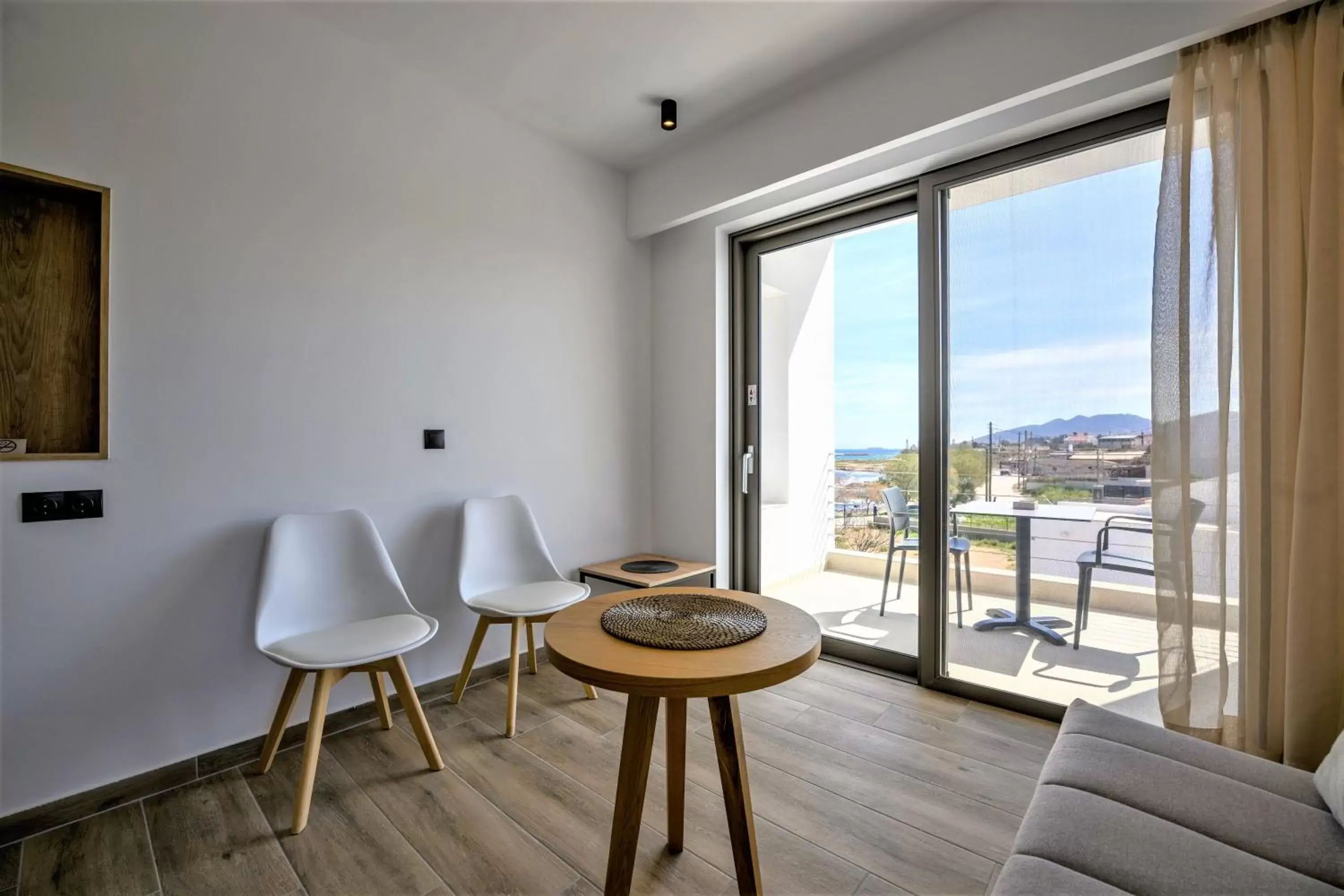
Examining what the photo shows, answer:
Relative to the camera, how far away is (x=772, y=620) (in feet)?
5.28

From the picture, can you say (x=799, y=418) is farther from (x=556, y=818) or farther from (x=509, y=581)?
(x=556, y=818)

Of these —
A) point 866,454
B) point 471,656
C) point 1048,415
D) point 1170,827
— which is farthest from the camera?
point 866,454

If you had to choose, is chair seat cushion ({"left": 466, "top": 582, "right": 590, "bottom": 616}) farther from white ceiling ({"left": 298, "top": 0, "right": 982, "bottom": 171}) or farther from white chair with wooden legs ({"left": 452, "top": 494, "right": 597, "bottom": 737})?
white ceiling ({"left": 298, "top": 0, "right": 982, "bottom": 171})

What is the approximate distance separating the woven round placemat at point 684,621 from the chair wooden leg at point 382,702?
1.14 meters

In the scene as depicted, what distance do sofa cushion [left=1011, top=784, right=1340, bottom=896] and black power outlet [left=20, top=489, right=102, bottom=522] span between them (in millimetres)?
2518

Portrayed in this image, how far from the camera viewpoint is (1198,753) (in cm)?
126

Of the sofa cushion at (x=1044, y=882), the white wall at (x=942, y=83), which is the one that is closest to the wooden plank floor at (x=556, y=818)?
the sofa cushion at (x=1044, y=882)

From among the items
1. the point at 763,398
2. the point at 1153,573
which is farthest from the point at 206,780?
the point at 1153,573

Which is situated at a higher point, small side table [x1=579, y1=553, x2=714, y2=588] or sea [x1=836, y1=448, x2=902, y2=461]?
sea [x1=836, y1=448, x2=902, y2=461]

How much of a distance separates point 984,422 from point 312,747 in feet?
8.96

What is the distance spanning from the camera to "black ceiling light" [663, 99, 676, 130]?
267 cm

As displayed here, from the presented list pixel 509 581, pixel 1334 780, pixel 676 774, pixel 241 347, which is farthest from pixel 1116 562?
pixel 241 347

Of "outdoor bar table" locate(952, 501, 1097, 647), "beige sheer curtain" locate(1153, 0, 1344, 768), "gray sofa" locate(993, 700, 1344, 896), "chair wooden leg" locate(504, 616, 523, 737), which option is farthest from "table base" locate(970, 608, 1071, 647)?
"chair wooden leg" locate(504, 616, 523, 737)

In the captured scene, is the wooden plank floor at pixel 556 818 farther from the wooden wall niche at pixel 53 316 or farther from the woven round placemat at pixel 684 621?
the wooden wall niche at pixel 53 316
